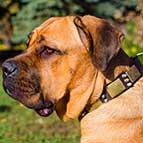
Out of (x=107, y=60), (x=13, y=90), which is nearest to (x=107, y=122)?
(x=107, y=60)

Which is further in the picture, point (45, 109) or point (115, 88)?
point (45, 109)

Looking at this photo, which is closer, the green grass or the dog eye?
the dog eye

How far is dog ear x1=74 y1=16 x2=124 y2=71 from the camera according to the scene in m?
4.71

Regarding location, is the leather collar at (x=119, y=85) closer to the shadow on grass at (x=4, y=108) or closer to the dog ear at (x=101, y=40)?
the dog ear at (x=101, y=40)

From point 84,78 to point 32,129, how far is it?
4129 millimetres

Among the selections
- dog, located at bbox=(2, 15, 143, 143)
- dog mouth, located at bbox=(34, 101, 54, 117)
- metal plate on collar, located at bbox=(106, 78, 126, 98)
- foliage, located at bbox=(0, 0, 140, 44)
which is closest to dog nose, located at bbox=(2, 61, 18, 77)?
dog, located at bbox=(2, 15, 143, 143)

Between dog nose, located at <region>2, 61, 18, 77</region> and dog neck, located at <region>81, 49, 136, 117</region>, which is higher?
dog nose, located at <region>2, 61, 18, 77</region>

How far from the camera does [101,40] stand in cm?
475

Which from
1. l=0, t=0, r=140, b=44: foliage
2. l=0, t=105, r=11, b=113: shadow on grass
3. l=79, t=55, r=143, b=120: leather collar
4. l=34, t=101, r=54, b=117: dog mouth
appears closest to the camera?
l=79, t=55, r=143, b=120: leather collar

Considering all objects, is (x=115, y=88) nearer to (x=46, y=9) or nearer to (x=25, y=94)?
(x=25, y=94)

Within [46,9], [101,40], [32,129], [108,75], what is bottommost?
[46,9]

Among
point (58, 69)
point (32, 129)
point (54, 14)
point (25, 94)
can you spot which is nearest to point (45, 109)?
point (25, 94)

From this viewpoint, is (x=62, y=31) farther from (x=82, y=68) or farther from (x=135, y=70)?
(x=135, y=70)

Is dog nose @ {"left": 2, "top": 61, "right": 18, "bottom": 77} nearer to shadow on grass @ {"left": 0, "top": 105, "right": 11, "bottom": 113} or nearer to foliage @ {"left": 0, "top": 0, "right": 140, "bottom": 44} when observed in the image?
shadow on grass @ {"left": 0, "top": 105, "right": 11, "bottom": 113}
